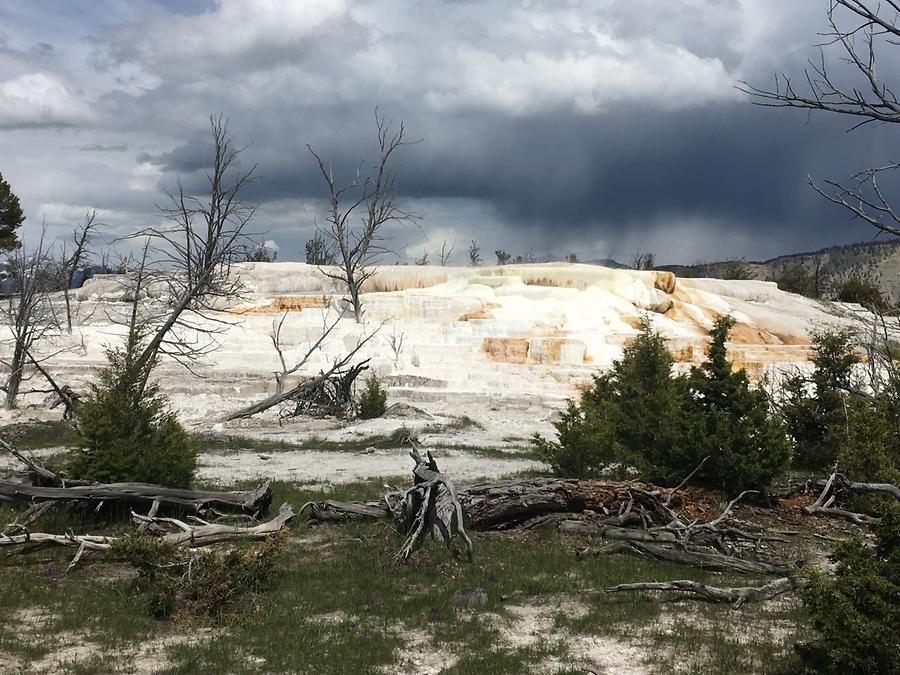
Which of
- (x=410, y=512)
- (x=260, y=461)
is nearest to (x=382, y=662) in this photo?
(x=410, y=512)

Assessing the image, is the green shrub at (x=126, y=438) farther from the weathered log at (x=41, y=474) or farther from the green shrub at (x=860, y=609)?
the green shrub at (x=860, y=609)

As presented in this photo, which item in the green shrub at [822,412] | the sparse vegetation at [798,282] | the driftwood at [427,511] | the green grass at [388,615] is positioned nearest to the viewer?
the green grass at [388,615]

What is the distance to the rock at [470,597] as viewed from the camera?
23.3ft

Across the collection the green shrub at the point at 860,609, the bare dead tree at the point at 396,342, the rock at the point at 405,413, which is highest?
the bare dead tree at the point at 396,342

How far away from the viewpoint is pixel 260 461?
16.6 metres

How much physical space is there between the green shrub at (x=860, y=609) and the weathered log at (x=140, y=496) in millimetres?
7255

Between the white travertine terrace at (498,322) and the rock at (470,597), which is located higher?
the white travertine terrace at (498,322)

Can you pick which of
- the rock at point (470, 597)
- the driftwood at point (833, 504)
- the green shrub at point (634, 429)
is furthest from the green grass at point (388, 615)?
the green shrub at point (634, 429)

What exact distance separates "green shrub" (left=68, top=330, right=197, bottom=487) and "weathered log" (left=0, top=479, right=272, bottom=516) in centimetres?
45

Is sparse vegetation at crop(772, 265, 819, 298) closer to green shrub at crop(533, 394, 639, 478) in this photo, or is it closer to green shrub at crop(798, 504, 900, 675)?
green shrub at crop(533, 394, 639, 478)

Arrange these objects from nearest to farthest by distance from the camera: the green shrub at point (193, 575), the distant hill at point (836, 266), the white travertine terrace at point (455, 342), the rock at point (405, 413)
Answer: the green shrub at point (193, 575)
the white travertine terrace at point (455, 342)
the rock at point (405, 413)
the distant hill at point (836, 266)

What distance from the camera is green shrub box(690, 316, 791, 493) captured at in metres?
11.1

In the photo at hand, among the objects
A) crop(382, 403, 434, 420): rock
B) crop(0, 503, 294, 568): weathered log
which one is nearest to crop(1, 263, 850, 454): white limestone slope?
crop(382, 403, 434, 420): rock

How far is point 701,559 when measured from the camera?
27.3ft
